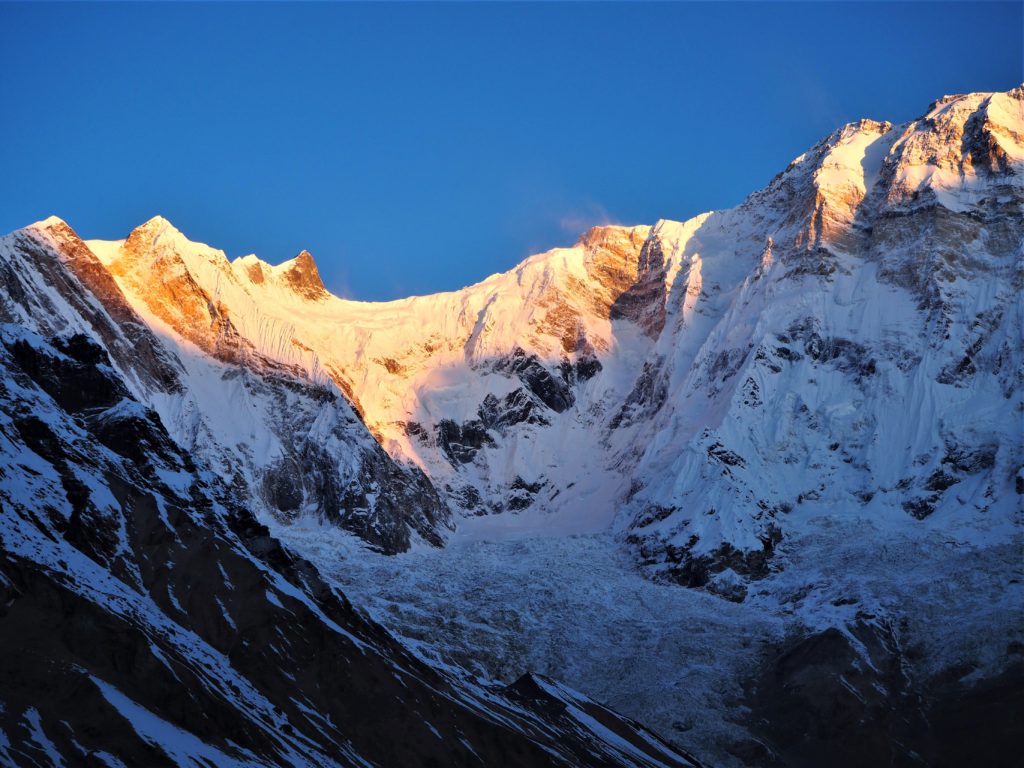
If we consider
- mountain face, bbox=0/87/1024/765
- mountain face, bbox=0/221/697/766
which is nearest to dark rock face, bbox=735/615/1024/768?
mountain face, bbox=0/87/1024/765

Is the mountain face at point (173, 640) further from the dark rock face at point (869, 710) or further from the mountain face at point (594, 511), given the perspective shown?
the dark rock face at point (869, 710)

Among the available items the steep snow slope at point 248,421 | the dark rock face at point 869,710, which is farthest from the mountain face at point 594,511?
the steep snow slope at point 248,421

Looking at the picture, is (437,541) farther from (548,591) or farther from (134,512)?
(134,512)

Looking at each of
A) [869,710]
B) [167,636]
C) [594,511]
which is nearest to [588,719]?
[869,710]

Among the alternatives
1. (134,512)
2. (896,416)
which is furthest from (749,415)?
(134,512)

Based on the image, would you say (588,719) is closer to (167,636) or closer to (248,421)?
(167,636)
